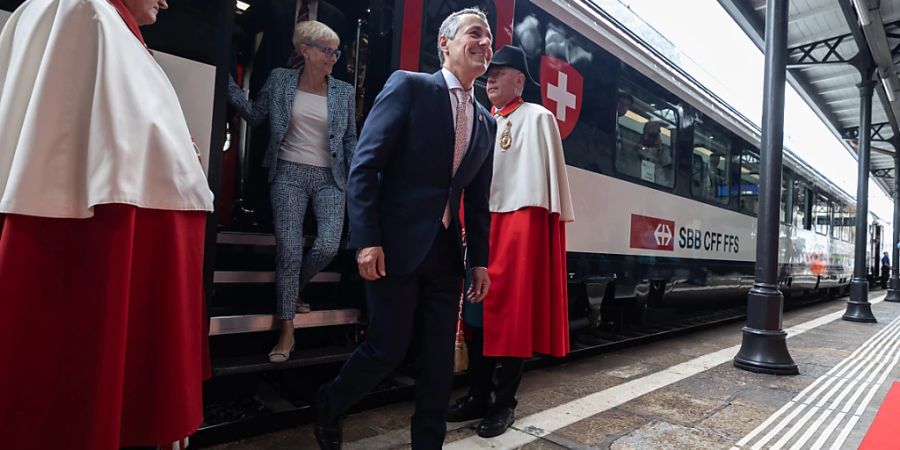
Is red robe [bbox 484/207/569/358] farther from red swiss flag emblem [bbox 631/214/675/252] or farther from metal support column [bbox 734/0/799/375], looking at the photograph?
metal support column [bbox 734/0/799/375]

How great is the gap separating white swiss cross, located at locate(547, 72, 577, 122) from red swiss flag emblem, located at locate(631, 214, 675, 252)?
1.22m

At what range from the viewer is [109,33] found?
118 cm

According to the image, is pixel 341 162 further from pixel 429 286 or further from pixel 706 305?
pixel 706 305

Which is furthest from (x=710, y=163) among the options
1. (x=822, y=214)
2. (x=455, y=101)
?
(x=822, y=214)

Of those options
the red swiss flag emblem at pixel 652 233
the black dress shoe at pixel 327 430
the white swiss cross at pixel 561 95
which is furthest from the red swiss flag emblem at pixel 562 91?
the black dress shoe at pixel 327 430

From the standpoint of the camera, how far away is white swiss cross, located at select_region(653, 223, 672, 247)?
464 cm

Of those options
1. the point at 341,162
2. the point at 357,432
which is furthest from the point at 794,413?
the point at 341,162

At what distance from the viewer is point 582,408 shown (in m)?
2.83

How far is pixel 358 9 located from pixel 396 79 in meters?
1.40

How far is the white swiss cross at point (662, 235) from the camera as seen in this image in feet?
15.2

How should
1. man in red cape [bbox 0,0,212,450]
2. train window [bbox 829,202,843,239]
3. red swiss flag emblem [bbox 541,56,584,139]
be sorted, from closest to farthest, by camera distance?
man in red cape [bbox 0,0,212,450] → red swiss flag emblem [bbox 541,56,584,139] → train window [bbox 829,202,843,239]

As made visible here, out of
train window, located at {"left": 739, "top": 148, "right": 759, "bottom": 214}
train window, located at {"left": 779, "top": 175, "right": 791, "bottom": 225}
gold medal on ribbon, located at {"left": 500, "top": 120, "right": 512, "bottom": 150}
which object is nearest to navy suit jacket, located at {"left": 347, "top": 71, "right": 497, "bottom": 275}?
gold medal on ribbon, located at {"left": 500, "top": 120, "right": 512, "bottom": 150}

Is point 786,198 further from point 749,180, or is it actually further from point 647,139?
point 647,139

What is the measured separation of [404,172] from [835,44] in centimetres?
980
